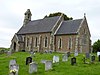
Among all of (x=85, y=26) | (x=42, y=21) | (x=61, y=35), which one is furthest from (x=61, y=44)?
(x=42, y=21)

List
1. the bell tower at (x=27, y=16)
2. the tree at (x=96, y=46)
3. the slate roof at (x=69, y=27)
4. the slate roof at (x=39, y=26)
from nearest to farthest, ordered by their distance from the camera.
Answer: the slate roof at (x=69, y=27) < the slate roof at (x=39, y=26) < the tree at (x=96, y=46) < the bell tower at (x=27, y=16)

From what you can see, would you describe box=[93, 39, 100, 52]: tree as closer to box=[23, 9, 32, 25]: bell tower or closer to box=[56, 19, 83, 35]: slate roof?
box=[56, 19, 83, 35]: slate roof

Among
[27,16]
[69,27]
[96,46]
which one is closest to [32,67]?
[69,27]

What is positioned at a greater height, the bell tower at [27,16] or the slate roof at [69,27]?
the bell tower at [27,16]

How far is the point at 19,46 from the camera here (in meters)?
68.6

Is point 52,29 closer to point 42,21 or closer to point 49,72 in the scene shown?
point 42,21

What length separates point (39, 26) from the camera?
2692 inches

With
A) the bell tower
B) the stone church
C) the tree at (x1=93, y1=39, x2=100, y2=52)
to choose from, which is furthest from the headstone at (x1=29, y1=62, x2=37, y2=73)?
the bell tower

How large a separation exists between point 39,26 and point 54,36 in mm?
7561

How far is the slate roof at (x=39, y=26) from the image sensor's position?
64806mm

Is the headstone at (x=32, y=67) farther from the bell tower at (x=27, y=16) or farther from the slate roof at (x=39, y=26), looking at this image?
the bell tower at (x=27, y=16)

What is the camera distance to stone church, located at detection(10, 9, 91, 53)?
5859 centimetres

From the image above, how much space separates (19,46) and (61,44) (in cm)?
1293

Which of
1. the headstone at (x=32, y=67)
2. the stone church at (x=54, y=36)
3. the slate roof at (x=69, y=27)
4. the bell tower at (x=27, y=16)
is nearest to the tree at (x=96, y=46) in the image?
the stone church at (x=54, y=36)
